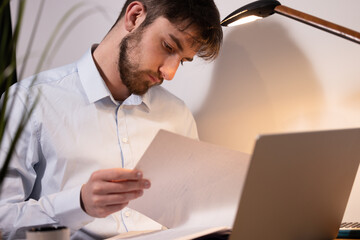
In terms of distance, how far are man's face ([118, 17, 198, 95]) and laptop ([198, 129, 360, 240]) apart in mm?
651

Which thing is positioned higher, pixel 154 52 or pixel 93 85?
pixel 154 52

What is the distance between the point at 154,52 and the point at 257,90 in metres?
0.39

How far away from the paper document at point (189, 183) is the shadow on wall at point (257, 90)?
594mm

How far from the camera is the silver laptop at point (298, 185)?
0.78 meters

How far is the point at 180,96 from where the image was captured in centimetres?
185

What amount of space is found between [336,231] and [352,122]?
0.43 metres

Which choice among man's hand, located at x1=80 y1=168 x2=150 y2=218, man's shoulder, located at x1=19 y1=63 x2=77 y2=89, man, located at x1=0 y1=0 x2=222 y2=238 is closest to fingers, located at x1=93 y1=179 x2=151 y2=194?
man's hand, located at x1=80 y1=168 x2=150 y2=218

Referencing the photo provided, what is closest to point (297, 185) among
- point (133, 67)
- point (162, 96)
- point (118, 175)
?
point (118, 175)

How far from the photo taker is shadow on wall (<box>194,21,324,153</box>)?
1513 millimetres

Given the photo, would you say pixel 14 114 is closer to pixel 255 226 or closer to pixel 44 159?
pixel 44 159

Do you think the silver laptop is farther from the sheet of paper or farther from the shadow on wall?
the shadow on wall

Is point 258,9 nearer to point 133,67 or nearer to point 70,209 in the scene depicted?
point 133,67

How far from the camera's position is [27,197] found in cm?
147

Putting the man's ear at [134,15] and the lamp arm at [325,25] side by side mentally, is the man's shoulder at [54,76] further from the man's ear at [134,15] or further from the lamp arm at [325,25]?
the lamp arm at [325,25]
